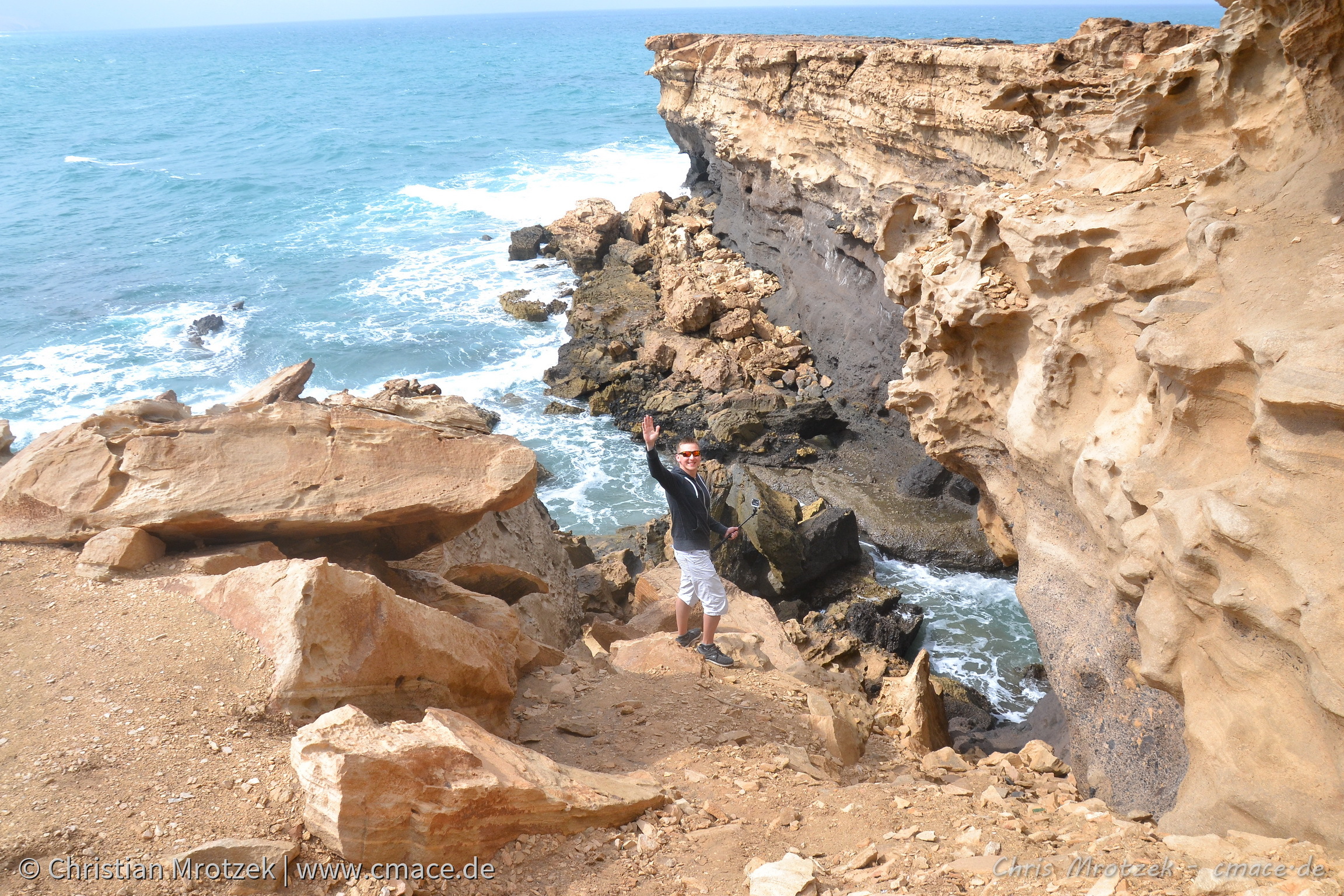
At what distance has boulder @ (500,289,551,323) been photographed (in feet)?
77.0

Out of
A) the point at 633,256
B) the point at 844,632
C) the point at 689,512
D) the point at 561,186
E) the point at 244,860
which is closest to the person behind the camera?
the point at 244,860

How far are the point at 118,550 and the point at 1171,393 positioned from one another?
22.7 feet

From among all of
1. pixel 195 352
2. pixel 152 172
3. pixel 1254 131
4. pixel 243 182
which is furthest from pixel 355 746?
pixel 152 172

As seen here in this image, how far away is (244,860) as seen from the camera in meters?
3.29

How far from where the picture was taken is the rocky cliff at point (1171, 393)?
13.8 ft

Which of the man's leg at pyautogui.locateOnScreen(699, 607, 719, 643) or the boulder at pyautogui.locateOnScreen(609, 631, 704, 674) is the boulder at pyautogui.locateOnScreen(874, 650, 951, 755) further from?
the boulder at pyautogui.locateOnScreen(609, 631, 704, 674)

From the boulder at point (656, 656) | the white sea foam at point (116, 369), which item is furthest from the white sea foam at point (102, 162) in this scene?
the boulder at point (656, 656)

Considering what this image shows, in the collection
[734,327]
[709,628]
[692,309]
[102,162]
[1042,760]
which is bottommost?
[102,162]

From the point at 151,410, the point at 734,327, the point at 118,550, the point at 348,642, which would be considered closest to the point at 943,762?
the point at 348,642

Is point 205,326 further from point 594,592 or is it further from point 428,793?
point 428,793

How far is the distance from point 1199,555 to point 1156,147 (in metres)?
4.17

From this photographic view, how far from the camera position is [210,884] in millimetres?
3203

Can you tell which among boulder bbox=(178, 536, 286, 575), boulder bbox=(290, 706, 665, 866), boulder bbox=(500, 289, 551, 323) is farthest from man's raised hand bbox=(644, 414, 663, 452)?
boulder bbox=(500, 289, 551, 323)

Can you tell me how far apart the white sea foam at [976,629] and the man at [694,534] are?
17.0 feet
